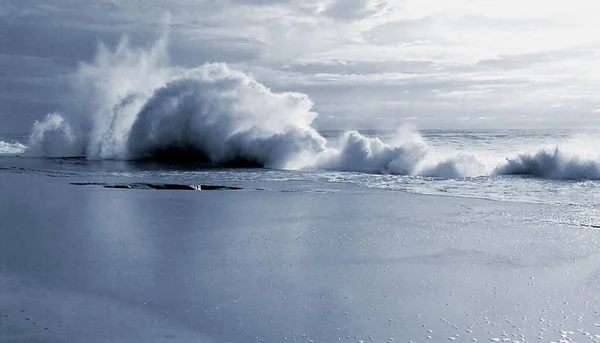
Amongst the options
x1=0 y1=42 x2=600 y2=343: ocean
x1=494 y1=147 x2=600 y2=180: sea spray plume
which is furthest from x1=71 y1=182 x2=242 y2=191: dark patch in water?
x1=494 y1=147 x2=600 y2=180: sea spray plume

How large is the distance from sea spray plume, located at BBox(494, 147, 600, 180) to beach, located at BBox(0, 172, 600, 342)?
8.59 meters

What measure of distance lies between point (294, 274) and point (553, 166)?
1613 cm

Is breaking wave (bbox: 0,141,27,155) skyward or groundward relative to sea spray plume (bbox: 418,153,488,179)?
skyward

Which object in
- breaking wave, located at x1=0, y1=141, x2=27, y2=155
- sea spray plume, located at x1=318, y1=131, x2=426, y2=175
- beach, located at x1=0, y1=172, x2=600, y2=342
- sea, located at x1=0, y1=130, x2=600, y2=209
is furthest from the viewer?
breaking wave, located at x1=0, y1=141, x2=27, y2=155

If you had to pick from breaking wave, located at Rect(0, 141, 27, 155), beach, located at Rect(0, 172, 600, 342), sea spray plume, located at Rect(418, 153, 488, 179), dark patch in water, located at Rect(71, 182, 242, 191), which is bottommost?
beach, located at Rect(0, 172, 600, 342)

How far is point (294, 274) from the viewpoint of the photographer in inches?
254

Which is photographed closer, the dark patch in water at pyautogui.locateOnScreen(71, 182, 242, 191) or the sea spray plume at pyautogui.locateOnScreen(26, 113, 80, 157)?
the dark patch in water at pyautogui.locateOnScreen(71, 182, 242, 191)

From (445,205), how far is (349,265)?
5.74 m

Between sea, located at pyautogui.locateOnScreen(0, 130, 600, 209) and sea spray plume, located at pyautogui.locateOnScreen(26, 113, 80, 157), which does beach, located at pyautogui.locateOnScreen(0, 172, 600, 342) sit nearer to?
sea, located at pyautogui.locateOnScreen(0, 130, 600, 209)

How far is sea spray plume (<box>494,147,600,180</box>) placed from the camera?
743 inches

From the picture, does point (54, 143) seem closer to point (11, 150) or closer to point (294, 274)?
point (11, 150)

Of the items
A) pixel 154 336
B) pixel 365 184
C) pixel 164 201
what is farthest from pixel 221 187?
pixel 154 336

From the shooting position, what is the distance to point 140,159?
91.1 ft

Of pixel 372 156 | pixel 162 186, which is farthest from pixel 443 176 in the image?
pixel 162 186
